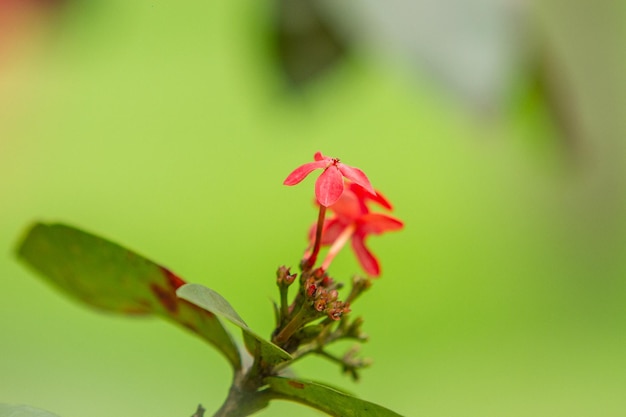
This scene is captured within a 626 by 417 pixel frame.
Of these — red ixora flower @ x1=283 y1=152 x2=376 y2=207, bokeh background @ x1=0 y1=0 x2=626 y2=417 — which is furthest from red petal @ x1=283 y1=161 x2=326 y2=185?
bokeh background @ x1=0 y1=0 x2=626 y2=417

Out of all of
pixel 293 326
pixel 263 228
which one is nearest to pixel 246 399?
pixel 293 326

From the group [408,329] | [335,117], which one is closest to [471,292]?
[408,329]

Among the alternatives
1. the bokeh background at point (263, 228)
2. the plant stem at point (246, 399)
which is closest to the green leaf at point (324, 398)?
the plant stem at point (246, 399)

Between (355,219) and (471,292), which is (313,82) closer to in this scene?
(355,219)

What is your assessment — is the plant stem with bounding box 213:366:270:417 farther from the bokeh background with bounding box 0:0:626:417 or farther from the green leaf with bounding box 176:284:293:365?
the bokeh background with bounding box 0:0:626:417

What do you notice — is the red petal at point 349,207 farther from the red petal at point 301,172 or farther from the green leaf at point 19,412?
the green leaf at point 19,412

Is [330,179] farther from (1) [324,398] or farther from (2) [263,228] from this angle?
(2) [263,228]
